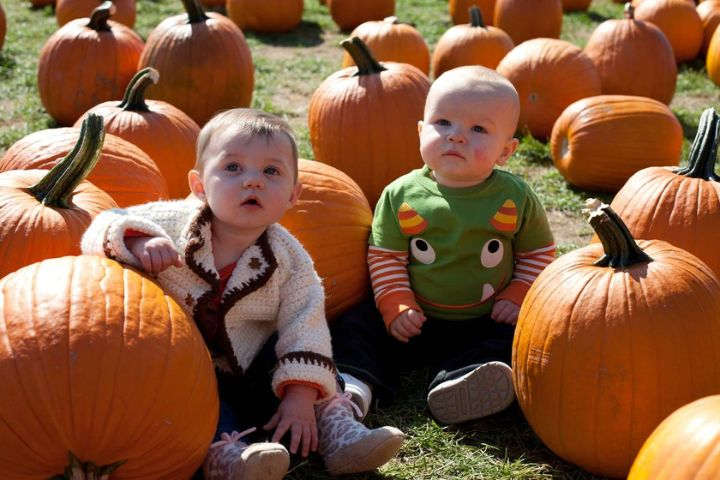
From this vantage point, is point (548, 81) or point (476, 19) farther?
point (476, 19)

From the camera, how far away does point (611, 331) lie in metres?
3.09

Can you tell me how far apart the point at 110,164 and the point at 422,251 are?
4.86 feet

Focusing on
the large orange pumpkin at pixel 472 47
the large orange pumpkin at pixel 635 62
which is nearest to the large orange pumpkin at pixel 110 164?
the large orange pumpkin at pixel 472 47

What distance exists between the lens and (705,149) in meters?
4.18

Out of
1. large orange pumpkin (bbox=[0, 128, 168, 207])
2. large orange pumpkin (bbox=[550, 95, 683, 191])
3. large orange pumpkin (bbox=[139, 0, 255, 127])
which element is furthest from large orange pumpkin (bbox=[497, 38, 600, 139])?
large orange pumpkin (bbox=[0, 128, 168, 207])

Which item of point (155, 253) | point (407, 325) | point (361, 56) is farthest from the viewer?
point (361, 56)

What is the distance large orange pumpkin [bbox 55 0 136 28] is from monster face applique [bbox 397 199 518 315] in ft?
21.8

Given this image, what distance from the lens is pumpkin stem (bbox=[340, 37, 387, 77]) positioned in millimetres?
5562

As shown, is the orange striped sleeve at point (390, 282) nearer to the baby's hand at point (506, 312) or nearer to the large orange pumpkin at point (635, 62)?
the baby's hand at point (506, 312)

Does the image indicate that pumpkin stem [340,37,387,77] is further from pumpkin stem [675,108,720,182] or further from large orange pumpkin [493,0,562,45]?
large orange pumpkin [493,0,562,45]

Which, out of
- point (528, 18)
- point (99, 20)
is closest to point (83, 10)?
point (99, 20)

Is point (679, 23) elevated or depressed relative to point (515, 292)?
elevated

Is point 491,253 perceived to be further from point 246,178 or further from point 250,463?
point 250,463

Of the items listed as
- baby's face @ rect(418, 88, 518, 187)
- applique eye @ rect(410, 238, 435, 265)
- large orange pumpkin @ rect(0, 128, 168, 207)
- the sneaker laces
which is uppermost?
baby's face @ rect(418, 88, 518, 187)
